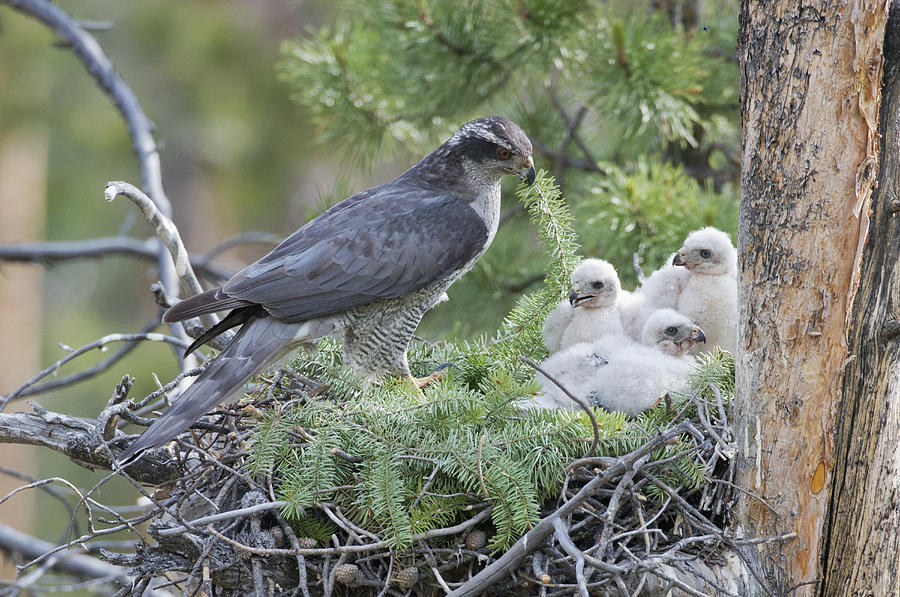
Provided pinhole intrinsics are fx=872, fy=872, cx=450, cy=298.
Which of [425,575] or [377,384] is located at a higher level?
[377,384]

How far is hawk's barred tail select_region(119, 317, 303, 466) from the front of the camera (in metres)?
2.46

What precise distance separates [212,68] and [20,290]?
375cm

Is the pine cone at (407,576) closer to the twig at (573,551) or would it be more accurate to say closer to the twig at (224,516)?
the twig at (224,516)

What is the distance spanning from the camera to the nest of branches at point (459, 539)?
7.13 ft

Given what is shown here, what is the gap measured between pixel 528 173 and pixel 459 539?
1514mm

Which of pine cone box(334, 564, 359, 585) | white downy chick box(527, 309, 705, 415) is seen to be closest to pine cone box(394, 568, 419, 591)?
pine cone box(334, 564, 359, 585)

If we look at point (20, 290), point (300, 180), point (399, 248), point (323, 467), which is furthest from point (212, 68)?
point (323, 467)

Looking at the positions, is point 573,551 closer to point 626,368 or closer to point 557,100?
point 626,368

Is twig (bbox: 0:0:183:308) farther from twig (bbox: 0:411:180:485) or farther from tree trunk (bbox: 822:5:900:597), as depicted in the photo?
tree trunk (bbox: 822:5:900:597)

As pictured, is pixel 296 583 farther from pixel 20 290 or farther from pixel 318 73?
pixel 20 290

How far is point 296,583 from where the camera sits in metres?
2.44

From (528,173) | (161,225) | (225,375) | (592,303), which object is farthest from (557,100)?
(225,375)

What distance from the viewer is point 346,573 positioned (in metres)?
2.30

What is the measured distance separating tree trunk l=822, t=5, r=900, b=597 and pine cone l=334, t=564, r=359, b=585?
4.02ft
